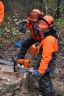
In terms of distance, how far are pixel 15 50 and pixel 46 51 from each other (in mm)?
3663

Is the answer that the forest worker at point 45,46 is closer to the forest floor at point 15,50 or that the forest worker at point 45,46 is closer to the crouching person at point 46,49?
the crouching person at point 46,49

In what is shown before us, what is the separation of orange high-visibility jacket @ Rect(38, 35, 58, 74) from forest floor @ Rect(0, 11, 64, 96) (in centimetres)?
109

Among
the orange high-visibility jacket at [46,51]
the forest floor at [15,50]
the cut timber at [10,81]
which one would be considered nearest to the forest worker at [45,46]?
the orange high-visibility jacket at [46,51]

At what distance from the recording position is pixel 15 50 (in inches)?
391

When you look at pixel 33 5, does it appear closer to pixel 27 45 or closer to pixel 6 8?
pixel 6 8

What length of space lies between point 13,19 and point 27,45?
12.9 ft

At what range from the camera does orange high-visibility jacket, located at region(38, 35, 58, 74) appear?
6.34 metres

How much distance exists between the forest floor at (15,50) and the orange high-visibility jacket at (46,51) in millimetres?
1093

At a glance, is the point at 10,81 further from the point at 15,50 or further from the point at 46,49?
the point at 15,50

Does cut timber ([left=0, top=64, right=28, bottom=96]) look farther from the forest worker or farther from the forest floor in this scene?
the forest worker

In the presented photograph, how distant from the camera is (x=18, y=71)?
23.0ft

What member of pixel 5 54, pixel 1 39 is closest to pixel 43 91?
pixel 5 54

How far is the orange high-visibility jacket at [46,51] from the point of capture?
634 cm

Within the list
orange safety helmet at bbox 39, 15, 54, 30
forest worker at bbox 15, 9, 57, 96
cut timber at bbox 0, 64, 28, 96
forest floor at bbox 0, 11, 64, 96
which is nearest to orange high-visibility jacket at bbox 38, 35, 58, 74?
forest worker at bbox 15, 9, 57, 96
